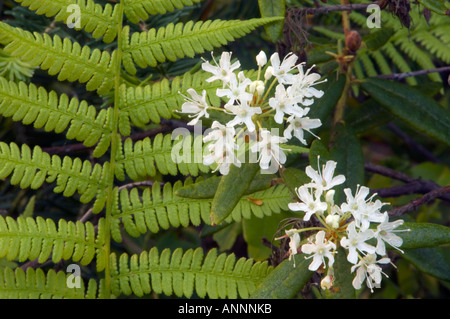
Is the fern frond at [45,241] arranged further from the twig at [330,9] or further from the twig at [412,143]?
the twig at [412,143]

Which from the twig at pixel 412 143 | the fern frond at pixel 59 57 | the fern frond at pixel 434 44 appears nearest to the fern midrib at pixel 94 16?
the fern frond at pixel 59 57

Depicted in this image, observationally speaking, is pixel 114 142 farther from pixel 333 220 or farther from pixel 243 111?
pixel 333 220

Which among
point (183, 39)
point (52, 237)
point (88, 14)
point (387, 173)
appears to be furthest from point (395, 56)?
point (52, 237)

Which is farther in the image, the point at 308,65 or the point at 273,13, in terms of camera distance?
the point at 308,65

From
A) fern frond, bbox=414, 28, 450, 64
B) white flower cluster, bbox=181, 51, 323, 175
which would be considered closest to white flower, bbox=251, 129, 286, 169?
white flower cluster, bbox=181, 51, 323, 175

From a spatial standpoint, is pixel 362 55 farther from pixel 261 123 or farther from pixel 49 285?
pixel 49 285
